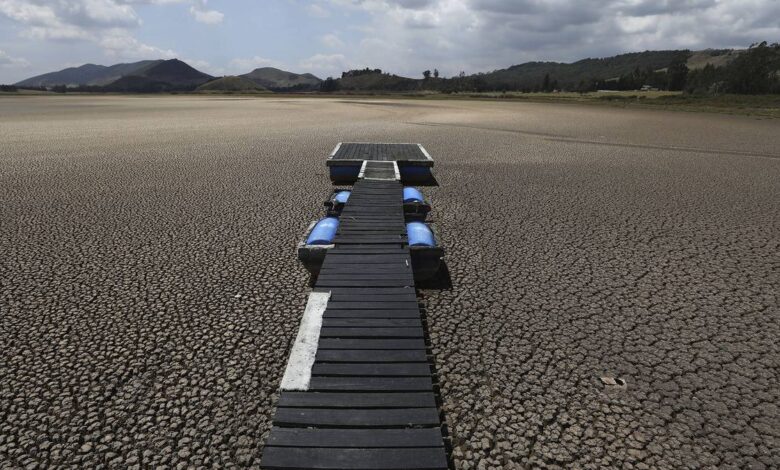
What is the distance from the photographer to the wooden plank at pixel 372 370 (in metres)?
4.19

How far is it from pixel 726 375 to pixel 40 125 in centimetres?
3878

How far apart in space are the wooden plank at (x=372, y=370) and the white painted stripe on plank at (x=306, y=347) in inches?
4.5

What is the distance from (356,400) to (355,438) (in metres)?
0.43

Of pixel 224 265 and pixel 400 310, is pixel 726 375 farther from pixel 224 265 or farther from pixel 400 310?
pixel 224 265

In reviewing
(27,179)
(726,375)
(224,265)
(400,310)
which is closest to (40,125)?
(27,179)

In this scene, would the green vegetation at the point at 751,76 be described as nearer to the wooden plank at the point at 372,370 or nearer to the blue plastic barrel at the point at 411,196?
the blue plastic barrel at the point at 411,196

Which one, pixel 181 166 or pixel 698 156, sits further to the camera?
pixel 698 156

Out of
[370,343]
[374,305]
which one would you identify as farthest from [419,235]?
[370,343]

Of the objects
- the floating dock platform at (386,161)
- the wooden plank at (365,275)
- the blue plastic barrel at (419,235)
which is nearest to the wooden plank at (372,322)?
the wooden plank at (365,275)

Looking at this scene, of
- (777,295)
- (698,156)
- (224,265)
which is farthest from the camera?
(698,156)

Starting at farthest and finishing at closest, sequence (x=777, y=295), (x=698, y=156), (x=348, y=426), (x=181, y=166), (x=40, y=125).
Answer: (x=40, y=125) → (x=698, y=156) → (x=181, y=166) → (x=777, y=295) → (x=348, y=426)

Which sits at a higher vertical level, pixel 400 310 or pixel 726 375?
pixel 400 310

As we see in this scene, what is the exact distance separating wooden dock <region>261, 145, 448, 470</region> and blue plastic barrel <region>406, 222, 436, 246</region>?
0.54 meters

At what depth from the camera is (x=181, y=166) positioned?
1611cm
